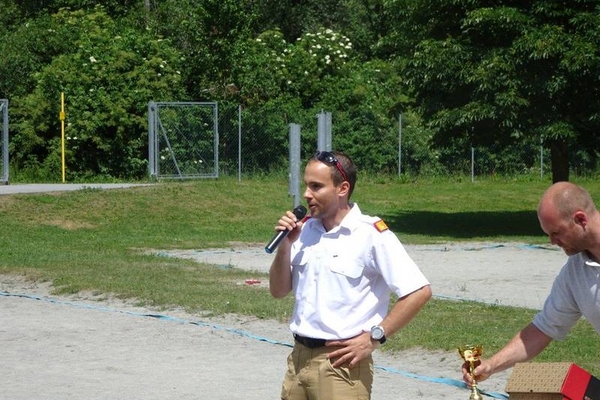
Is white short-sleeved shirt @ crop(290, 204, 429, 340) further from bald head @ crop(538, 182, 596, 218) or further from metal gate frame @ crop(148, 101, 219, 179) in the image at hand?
metal gate frame @ crop(148, 101, 219, 179)

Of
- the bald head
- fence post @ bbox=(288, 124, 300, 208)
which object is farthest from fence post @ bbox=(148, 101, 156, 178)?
the bald head

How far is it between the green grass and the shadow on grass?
0.10 feet

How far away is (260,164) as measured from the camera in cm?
3538

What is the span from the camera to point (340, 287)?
17.4ft

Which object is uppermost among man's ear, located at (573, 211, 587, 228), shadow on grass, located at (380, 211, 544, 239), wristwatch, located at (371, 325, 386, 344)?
man's ear, located at (573, 211, 587, 228)

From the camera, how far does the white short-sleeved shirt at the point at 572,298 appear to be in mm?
4469

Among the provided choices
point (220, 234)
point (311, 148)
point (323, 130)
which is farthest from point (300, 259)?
point (311, 148)

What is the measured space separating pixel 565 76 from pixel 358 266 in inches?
754

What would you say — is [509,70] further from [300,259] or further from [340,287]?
[340,287]

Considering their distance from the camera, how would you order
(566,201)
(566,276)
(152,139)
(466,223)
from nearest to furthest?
(566,201) < (566,276) < (466,223) < (152,139)

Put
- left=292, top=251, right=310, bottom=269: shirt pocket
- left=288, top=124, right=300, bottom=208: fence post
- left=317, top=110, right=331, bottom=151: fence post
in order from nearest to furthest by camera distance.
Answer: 1. left=292, top=251, right=310, bottom=269: shirt pocket
2. left=317, top=110, right=331, bottom=151: fence post
3. left=288, top=124, right=300, bottom=208: fence post

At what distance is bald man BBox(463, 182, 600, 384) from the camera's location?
4.25 meters

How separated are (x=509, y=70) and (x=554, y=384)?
20543 millimetres

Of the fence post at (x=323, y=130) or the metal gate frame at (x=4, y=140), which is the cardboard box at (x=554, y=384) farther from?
the metal gate frame at (x=4, y=140)
